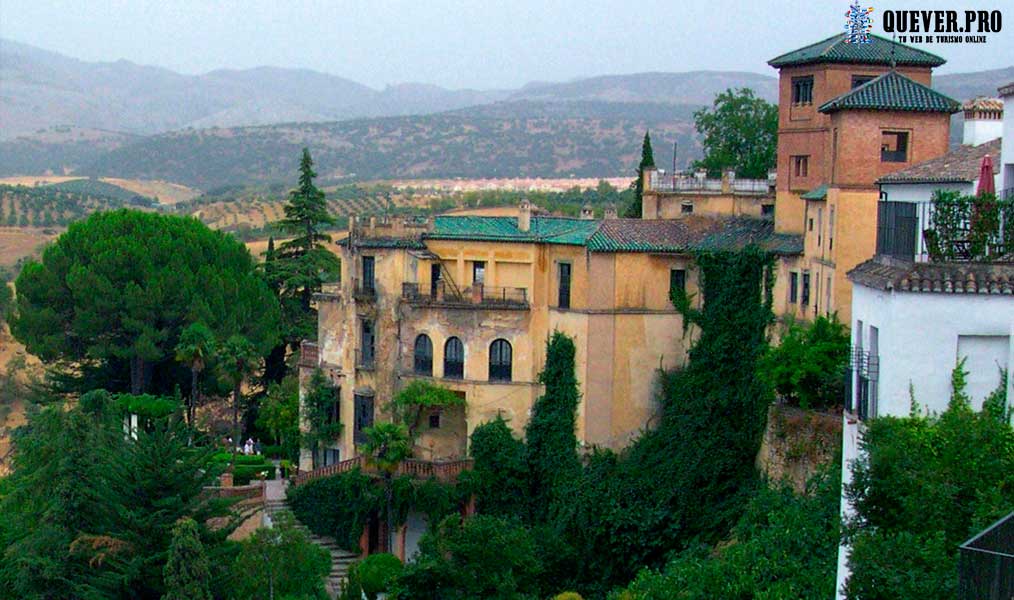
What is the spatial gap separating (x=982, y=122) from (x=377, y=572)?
20.3m

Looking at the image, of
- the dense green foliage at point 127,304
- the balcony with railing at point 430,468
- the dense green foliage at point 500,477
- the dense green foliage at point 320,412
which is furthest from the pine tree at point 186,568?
the dense green foliage at point 127,304

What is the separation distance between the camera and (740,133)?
67250 millimetres

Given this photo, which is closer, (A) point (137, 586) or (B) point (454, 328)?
(A) point (137, 586)

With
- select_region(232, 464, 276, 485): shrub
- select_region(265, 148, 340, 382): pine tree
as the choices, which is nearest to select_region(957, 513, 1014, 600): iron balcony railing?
select_region(232, 464, 276, 485): shrub

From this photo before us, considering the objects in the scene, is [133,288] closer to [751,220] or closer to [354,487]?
[354,487]

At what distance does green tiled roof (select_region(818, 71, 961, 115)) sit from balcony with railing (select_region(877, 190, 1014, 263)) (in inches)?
763

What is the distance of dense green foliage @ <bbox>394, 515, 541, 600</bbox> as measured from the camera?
39.8 meters

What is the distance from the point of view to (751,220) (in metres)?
50.6

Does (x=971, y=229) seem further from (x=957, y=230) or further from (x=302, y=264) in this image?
(x=302, y=264)

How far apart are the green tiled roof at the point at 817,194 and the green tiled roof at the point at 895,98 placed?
7.67 feet

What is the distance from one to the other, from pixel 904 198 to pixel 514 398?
15.9 metres

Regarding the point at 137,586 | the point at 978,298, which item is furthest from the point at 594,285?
the point at 978,298

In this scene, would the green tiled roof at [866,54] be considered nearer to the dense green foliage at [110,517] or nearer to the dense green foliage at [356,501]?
the dense green foliage at [356,501]

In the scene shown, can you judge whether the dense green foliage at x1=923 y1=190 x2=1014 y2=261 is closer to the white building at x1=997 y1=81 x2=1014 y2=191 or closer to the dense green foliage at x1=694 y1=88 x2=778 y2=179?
the white building at x1=997 y1=81 x2=1014 y2=191
